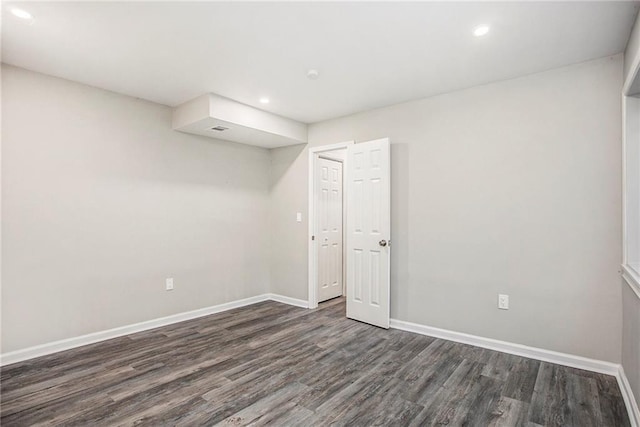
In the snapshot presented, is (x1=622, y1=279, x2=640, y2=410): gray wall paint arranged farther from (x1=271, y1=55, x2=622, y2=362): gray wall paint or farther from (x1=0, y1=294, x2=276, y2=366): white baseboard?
(x1=0, y1=294, x2=276, y2=366): white baseboard

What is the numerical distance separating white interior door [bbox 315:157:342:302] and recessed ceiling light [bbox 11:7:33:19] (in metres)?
3.06

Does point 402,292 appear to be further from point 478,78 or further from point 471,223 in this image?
point 478,78

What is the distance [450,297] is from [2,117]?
4.26 metres

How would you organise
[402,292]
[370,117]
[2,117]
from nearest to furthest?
[2,117], [402,292], [370,117]

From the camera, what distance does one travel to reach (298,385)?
7.65 feet

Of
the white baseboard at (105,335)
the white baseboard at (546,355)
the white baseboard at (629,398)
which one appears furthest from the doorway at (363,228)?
the white baseboard at (629,398)

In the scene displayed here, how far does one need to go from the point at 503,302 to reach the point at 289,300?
2.70m

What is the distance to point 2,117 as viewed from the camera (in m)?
2.62

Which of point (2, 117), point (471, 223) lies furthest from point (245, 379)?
point (2, 117)

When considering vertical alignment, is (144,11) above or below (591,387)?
above

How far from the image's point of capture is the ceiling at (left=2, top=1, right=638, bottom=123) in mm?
1966

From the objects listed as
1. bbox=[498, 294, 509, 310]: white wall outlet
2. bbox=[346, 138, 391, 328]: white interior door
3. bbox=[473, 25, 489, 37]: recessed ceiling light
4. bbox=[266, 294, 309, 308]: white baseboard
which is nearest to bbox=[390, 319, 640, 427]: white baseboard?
bbox=[498, 294, 509, 310]: white wall outlet

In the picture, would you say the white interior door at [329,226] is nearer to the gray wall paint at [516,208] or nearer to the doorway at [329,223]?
the doorway at [329,223]

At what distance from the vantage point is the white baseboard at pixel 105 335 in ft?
8.79
